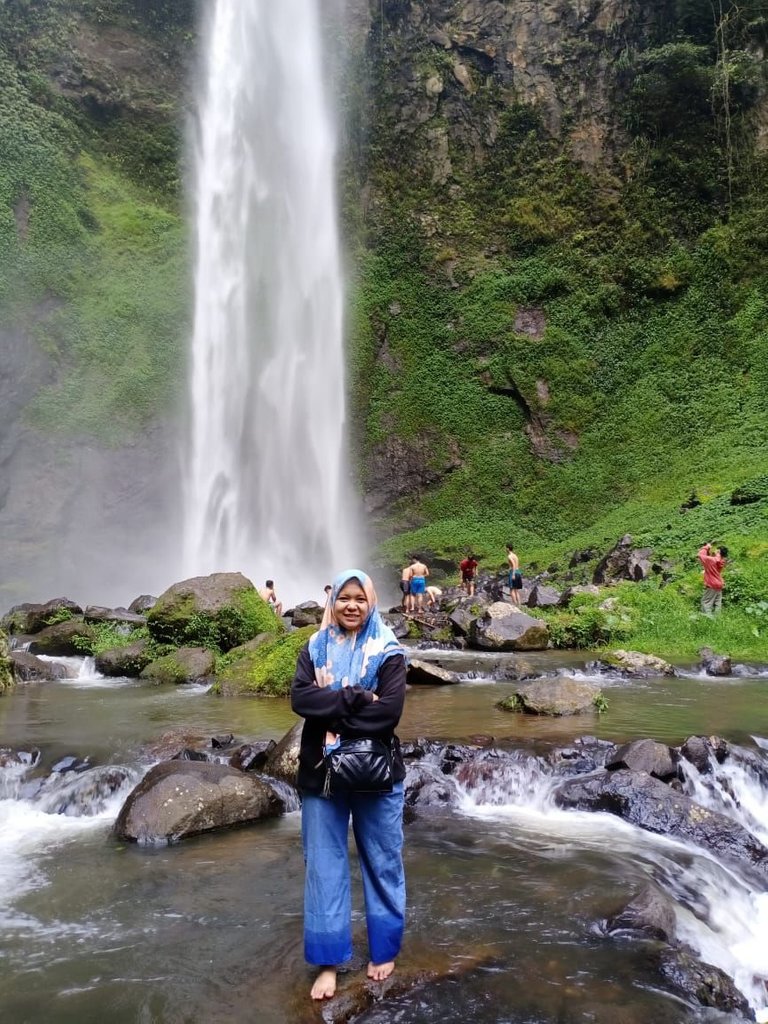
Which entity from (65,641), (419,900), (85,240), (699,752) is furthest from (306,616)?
(85,240)

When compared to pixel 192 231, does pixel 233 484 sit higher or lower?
lower

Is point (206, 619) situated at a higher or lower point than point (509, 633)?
higher

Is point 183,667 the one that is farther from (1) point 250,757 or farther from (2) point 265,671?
(1) point 250,757

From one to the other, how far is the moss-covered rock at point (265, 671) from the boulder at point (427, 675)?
1.65m

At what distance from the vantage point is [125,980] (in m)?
3.59

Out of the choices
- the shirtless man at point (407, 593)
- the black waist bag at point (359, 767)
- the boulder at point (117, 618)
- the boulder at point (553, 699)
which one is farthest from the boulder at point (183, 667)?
the black waist bag at point (359, 767)

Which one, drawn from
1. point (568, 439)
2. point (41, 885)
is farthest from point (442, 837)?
point (568, 439)

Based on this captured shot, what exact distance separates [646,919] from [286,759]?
3558 mm

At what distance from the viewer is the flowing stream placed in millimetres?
3367

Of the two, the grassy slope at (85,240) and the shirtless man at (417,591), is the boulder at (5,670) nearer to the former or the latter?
the shirtless man at (417,591)

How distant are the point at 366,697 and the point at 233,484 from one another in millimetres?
25571

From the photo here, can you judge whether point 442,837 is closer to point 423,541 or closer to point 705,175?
point 423,541

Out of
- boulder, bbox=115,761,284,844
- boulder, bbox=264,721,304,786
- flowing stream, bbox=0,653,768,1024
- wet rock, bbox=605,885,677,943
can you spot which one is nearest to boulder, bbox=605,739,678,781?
flowing stream, bbox=0,653,768,1024

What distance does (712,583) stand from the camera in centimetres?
1355
